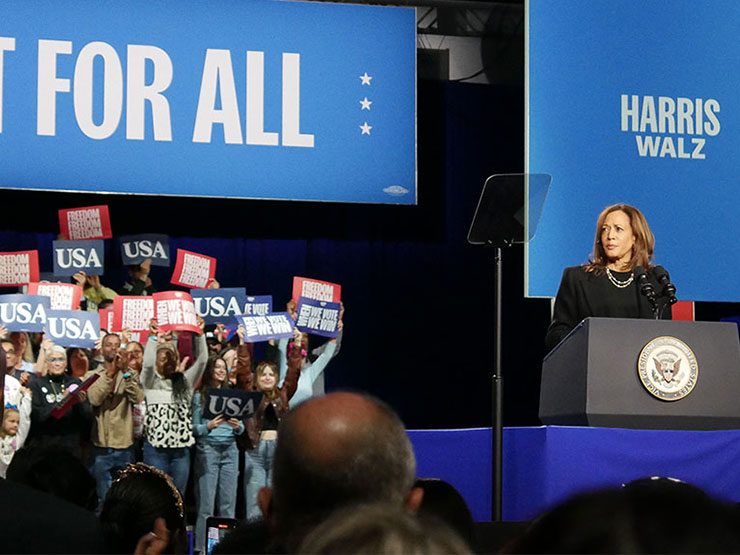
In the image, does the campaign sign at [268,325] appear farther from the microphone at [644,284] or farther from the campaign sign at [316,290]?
the microphone at [644,284]

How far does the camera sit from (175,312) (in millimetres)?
5855

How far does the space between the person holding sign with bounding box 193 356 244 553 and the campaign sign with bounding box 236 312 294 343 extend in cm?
40

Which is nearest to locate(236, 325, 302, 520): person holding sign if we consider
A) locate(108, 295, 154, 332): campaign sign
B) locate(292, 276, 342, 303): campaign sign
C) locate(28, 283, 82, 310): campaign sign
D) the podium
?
locate(292, 276, 342, 303): campaign sign

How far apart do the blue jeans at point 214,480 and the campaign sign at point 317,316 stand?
2.84 ft

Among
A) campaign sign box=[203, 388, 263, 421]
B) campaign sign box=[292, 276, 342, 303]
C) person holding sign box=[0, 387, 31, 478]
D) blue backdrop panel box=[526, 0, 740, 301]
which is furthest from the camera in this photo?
campaign sign box=[292, 276, 342, 303]

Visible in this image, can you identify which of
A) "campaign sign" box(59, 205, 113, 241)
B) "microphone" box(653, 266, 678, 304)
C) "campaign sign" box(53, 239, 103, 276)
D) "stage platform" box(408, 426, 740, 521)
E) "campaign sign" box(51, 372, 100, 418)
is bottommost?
"campaign sign" box(51, 372, 100, 418)

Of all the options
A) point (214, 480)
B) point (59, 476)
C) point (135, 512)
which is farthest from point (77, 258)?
point (135, 512)

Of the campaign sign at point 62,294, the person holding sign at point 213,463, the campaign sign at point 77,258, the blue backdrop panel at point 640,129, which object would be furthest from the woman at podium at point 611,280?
the campaign sign at point 77,258

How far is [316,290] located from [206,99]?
1363 millimetres

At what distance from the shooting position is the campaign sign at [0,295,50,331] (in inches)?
222

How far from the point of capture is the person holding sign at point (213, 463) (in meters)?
5.70

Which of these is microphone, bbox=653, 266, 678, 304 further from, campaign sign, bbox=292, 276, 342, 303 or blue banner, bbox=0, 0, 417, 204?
campaign sign, bbox=292, 276, 342, 303

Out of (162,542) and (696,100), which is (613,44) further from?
(162,542)

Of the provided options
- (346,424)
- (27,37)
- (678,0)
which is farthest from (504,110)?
(346,424)
